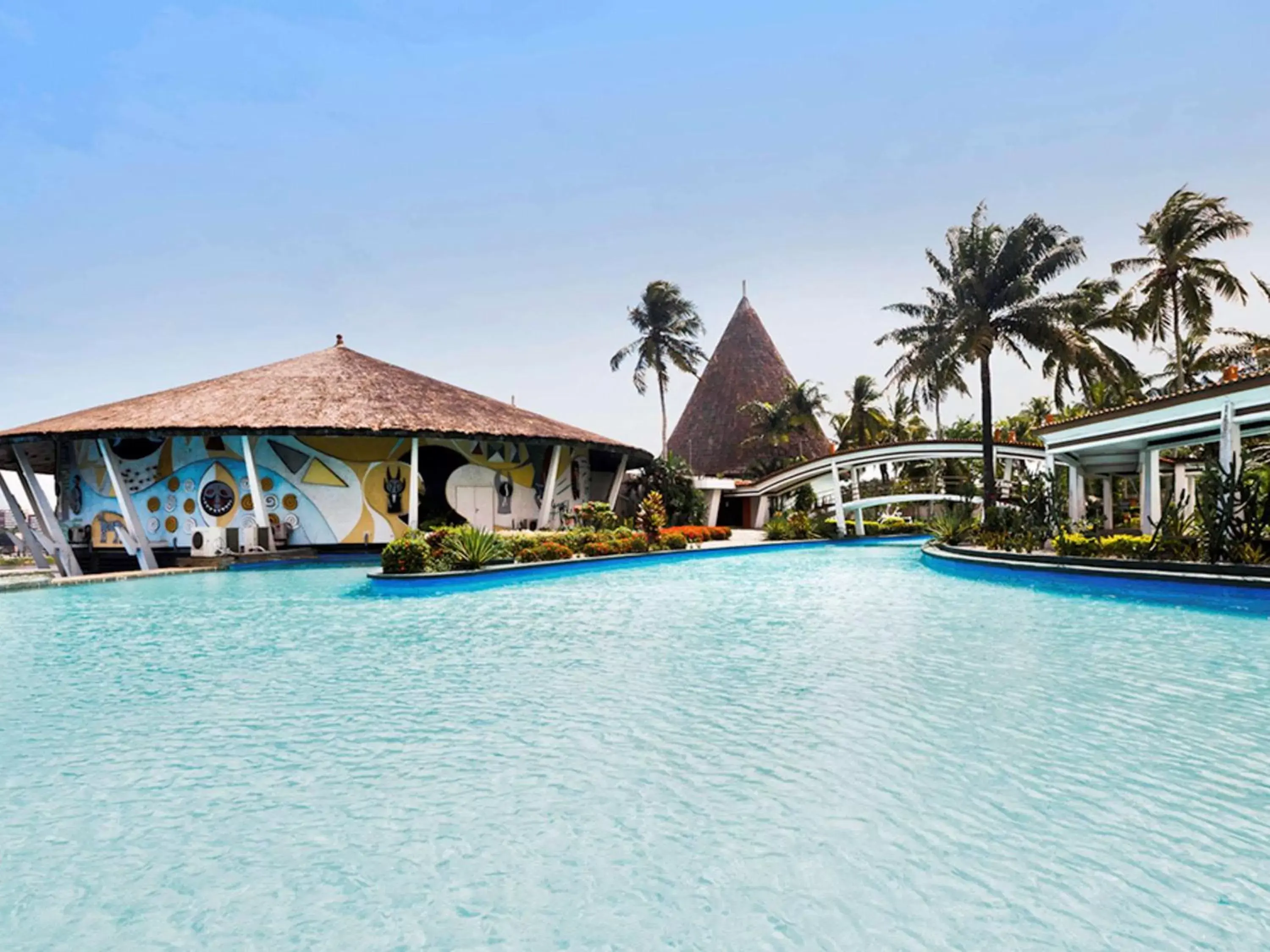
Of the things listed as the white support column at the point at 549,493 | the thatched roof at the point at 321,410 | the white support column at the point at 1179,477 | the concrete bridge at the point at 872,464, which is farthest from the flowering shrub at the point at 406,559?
the white support column at the point at 1179,477

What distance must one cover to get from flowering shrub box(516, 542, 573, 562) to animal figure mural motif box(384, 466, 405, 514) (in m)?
7.54

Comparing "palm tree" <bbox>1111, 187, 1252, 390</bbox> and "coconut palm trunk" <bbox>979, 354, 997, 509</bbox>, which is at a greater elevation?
"palm tree" <bbox>1111, 187, 1252, 390</bbox>

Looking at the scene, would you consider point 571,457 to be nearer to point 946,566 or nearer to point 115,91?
point 946,566

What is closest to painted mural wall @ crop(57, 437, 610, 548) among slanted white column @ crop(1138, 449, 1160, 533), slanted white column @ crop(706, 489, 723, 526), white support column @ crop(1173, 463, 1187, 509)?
slanted white column @ crop(706, 489, 723, 526)

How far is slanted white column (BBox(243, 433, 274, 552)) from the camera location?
20.5 metres

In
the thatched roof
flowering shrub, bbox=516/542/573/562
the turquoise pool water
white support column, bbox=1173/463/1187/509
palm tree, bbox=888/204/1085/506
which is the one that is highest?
palm tree, bbox=888/204/1085/506

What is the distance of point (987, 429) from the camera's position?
22.8m

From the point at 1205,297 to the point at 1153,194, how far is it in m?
3.99

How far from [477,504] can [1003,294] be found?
19182mm

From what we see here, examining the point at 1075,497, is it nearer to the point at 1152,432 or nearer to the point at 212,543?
the point at 1152,432

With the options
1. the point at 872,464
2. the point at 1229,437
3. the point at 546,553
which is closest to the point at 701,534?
the point at 872,464

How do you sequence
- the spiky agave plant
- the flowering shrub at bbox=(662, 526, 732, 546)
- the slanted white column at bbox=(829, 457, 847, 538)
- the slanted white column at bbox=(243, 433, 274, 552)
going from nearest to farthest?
the spiky agave plant → the slanted white column at bbox=(243, 433, 274, 552) → the flowering shrub at bbox=(662, 526, 732, 546) → the slanted white column at bbox=(829, 457, 847, 538)

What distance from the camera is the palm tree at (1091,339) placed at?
2238 cm

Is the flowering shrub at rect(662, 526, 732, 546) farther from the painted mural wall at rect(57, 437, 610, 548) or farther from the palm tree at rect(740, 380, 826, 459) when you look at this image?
the palm tree at rect(740, 380, 826, 459)
